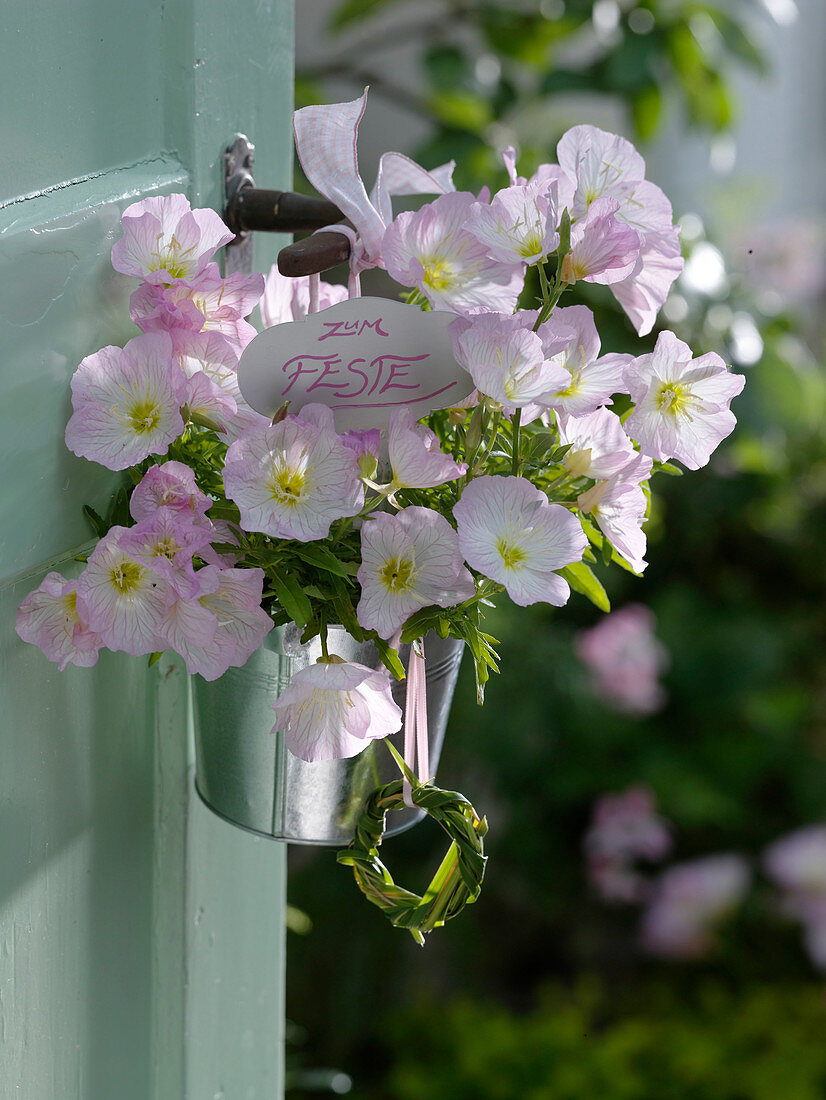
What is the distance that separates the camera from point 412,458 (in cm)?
46

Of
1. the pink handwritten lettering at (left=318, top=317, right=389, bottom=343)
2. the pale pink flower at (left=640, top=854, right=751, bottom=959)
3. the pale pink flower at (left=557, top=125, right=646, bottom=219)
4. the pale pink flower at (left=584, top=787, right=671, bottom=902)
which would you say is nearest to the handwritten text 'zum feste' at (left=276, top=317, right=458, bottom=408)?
the pink handwritten lettering at (left=318, top=317, right=389, bottom=343)

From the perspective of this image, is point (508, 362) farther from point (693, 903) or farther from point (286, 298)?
point (693, 903)

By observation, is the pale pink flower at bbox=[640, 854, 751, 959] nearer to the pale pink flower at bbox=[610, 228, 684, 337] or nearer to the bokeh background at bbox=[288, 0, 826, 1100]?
the bokeh background at bbox=[288, 0, 826, 1100]

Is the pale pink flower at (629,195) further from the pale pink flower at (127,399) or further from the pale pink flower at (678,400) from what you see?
the pale pink flower at (127,399)

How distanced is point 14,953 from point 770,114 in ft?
8.06

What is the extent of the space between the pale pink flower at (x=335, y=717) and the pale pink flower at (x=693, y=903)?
4.58 ft

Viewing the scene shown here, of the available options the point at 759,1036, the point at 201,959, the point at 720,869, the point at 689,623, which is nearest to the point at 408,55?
the point at 689,623

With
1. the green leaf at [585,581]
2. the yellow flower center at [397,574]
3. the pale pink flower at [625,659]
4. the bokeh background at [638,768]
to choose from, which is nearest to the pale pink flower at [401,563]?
the yellow flower center at [397,574]

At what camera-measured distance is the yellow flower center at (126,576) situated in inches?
17.4

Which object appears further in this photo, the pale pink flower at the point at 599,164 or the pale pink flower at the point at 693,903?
the pale pink flower at the point at 693,903

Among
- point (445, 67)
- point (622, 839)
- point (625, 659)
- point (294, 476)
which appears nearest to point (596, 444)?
point (294, 476)

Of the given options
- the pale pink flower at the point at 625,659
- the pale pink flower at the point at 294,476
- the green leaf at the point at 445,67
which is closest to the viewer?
the pale pink flower at the point at 294,476

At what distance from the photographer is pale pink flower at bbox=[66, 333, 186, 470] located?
1.47 feet

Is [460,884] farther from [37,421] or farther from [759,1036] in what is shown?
[759,1036]
